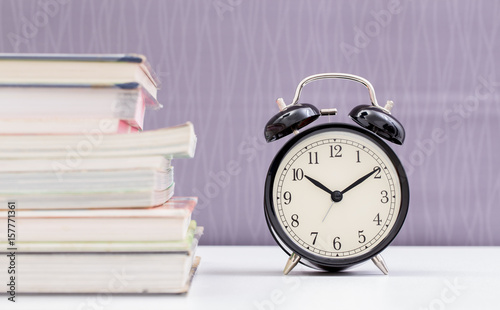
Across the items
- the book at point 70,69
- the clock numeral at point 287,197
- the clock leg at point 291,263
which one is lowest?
the clock leg at point 291,263

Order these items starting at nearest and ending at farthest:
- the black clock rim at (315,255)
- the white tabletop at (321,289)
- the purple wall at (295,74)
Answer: the white tabletop at (321,289) → the black clock rim at (315,255) → the purple wall at (295,74)

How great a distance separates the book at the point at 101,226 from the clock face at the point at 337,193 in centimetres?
24

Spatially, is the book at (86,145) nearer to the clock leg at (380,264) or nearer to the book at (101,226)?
the book at (101,226)

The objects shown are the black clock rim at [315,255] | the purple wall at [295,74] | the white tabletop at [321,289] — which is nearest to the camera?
the white tabletop at [321,289]

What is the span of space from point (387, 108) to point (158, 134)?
47 centimetres

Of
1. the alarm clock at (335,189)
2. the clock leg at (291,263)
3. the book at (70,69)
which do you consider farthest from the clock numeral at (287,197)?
the book at (70,69)

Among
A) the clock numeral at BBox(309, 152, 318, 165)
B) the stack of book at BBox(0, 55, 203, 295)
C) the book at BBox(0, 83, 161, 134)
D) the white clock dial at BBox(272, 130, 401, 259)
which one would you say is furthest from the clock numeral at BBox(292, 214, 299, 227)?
the book at BBox(0, 83, 161, 134)

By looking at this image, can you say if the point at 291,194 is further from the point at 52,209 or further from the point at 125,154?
the point at 52,209

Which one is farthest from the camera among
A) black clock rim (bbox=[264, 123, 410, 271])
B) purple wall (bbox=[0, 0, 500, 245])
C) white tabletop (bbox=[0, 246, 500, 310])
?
purple wall (bbox=[0, 0, 500, 245])

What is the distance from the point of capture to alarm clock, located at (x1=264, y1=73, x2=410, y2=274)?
3.00 ft

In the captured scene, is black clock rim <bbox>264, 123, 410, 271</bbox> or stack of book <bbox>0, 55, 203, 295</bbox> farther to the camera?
black clock rim <bbox>264, 123, 410, 271</bbox>

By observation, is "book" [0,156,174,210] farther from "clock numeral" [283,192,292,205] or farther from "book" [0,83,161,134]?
"clock numeral" [283,192,292,205]

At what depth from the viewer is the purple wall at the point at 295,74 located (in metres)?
1.28

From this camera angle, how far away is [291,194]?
3.08 ft
